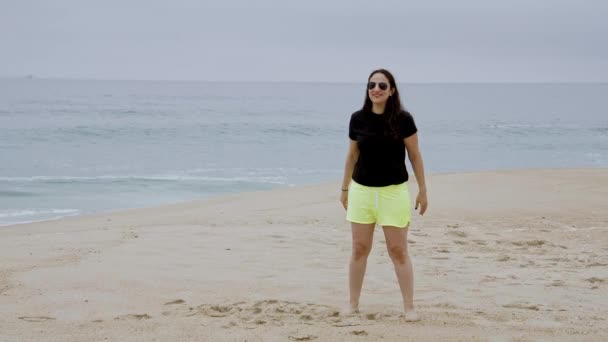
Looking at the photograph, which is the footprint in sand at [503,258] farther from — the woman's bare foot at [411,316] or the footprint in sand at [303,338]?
the footprint in sand at [303,338]

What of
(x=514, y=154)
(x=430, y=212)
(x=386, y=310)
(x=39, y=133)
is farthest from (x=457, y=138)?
(x=386, y=310)

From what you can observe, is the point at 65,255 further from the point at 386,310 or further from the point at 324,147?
the point at 324,147

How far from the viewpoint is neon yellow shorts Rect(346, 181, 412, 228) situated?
191 inches

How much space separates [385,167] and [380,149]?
5.0 inches

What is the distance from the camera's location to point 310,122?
50.2 meters

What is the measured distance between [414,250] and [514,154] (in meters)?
23.3

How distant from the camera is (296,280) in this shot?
632cm

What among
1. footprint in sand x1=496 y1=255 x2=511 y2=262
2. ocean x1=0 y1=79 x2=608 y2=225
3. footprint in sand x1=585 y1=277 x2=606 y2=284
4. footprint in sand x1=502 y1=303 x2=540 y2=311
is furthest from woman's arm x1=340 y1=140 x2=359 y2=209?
ocean x1=0 y1=79 x2=608 y2=225

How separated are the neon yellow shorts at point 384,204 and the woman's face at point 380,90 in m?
0.57

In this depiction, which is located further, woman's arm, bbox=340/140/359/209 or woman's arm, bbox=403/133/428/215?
woman's arm, bbox=340/140/359/209

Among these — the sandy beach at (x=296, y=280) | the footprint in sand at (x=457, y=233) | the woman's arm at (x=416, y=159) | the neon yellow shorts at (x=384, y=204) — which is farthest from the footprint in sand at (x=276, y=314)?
the footprint in sand at (x=457, y=233)

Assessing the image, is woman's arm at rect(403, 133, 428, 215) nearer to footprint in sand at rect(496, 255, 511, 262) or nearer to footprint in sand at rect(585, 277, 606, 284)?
footprint in sand at rect(585, 277, 606, 284)

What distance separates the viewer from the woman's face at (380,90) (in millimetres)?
4793

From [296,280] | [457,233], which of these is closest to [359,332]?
[296,280]
